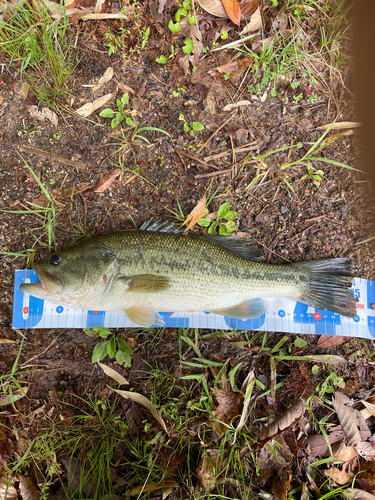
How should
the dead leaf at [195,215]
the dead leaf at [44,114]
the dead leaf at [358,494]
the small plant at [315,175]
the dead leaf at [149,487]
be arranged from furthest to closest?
1. the small plant at [315,175]
2. the dead leaf at [44,114]
3. the dead leaf at [195,215]
4. the dead leaf at [358,494]
5. the dead leaf at [149,487]

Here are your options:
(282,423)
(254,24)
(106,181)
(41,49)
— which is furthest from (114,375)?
(254,24)

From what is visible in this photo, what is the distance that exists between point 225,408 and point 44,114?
409 centimetres

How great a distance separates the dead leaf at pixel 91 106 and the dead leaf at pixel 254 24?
1.86 meters

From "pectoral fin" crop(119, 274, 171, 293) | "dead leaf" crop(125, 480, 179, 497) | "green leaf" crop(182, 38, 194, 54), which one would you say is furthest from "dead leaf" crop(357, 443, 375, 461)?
"green leaf" crop(182, 38, 194, 54)

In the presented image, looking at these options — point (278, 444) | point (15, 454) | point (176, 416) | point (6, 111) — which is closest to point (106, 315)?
point (176, 416)

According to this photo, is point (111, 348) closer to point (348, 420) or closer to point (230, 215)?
point (230, 215)

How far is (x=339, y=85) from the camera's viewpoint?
12.2ft

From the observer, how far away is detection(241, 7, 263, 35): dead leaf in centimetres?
356

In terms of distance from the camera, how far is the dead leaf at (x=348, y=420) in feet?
11.1

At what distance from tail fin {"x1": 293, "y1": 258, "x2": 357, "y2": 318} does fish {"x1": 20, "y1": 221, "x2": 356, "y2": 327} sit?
1 cm

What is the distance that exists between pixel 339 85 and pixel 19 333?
4984 mm

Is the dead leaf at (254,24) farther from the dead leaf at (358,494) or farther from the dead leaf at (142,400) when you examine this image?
the dead leaf at (358,494)

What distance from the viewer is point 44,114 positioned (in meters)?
3.57

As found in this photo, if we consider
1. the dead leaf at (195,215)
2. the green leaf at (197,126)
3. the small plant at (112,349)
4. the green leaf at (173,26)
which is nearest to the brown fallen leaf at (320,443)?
the small plant at (112,349)
